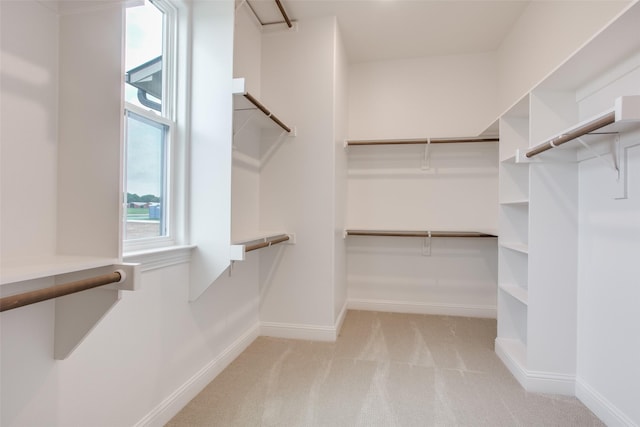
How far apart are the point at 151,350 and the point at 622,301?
2335mm

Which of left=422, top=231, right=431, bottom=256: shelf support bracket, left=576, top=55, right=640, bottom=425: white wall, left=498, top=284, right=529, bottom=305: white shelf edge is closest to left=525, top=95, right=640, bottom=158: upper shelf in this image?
left=576, top=55, right=640, bottom=425: white wall

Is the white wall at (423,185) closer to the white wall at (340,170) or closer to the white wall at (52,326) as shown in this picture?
the white wall at (340,170)

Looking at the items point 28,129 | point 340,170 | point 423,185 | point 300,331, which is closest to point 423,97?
point 423,185

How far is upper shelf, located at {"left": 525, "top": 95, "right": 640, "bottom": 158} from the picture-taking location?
1.19m

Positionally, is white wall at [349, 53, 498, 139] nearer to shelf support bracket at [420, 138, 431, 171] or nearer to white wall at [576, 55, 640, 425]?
shelf support bracket at [420, 138, 431, 171]

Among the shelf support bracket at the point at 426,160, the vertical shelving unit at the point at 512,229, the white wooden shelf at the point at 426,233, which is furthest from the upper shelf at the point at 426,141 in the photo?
the white wooden shelf at the point at 426,233

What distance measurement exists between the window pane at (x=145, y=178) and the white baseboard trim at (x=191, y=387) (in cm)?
86

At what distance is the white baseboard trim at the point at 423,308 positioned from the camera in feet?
11.0

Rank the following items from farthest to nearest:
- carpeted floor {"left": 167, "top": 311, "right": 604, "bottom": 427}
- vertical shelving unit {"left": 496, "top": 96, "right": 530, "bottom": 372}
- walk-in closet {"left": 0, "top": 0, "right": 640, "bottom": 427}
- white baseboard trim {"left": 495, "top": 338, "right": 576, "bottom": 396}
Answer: vertical shelving unit {"left": 496, "top": 96, "right": 530, "bottom": 372} → white baseboard trim {"left": 495, "top": 338, "right": 576, "bottom": 396} → carpeted floor {"left": 167, "top": 311, "right": 604, "bottom": 427} → walk-in closet {"left": 0, "top": 0, "right": 640, "bottom": 427}

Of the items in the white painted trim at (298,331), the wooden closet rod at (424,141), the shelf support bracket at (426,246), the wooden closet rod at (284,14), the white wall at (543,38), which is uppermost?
the wooden closet rod at (284,14)

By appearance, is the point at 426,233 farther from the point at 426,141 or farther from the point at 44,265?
the point at 44,265

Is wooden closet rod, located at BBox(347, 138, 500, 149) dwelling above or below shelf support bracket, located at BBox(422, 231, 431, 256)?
above

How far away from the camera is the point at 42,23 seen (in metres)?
1.04

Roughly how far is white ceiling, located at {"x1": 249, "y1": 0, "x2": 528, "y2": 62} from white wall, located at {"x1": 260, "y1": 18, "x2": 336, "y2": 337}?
170 mm
